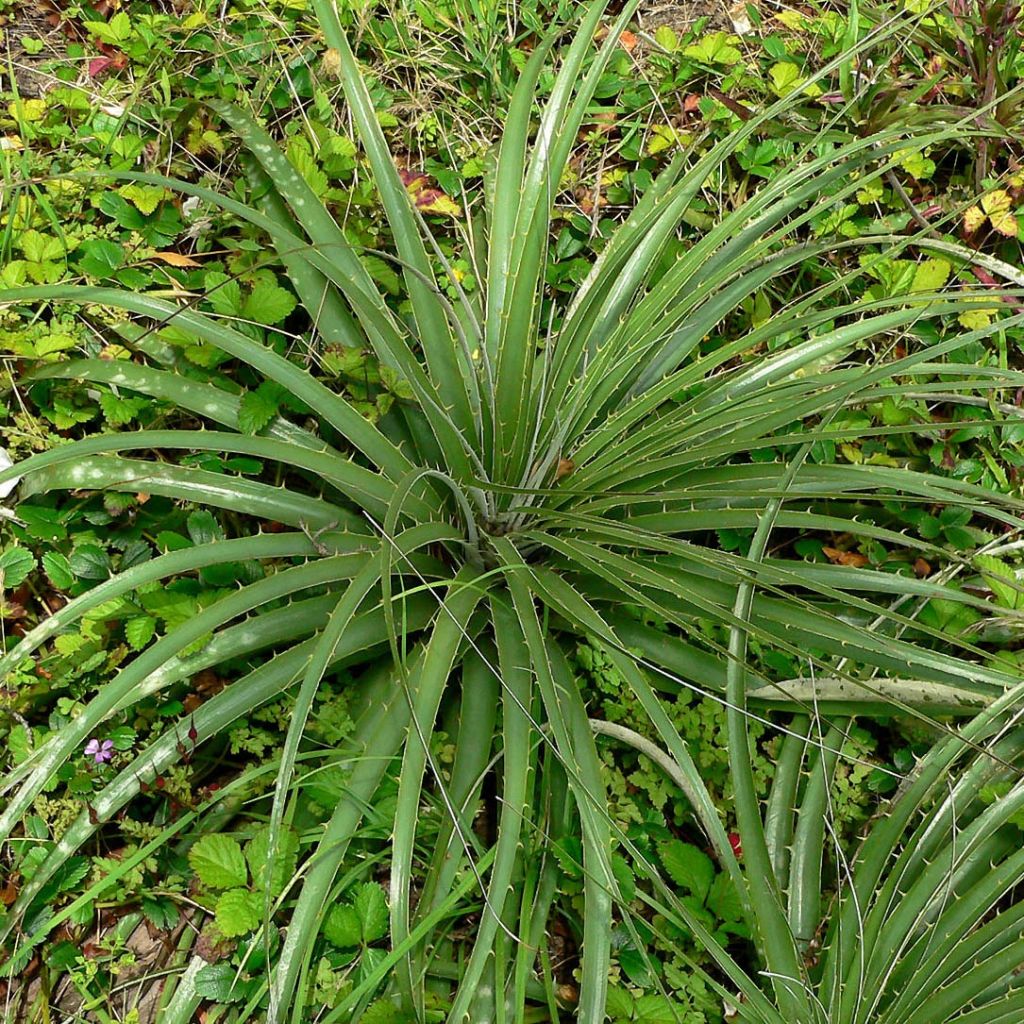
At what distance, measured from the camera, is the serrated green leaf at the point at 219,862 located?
141cm

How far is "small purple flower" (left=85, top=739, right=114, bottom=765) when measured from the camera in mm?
1484

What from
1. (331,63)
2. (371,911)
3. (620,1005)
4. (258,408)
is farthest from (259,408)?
(620,1005)

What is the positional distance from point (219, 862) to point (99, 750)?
0.90 feet

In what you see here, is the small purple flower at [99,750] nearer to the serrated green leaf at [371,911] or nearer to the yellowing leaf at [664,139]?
the serrated green leaf at [371,911]

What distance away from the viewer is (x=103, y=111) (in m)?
2.20

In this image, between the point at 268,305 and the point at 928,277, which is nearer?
the point at 268,305

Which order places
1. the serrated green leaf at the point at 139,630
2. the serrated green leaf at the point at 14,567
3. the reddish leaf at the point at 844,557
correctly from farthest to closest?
the reddish leaf at the point at 844,557 < the serrated green leaf at the point at 14,567 < the serrated green leaf at the point at 139,630

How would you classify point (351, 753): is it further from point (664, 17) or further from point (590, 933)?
point (664, 17)

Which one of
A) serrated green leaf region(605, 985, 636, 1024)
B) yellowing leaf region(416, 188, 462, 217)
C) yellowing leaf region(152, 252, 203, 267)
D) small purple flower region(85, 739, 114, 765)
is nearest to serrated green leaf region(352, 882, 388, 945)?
serrated green leaf region(605, 985, 636, 1024)

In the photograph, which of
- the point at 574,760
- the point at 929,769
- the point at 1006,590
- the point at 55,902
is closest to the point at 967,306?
the point at 1006,590

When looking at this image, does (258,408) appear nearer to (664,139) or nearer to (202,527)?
(202,527)

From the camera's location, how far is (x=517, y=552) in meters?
1.50

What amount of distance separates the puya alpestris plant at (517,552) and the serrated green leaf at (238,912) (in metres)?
0.08

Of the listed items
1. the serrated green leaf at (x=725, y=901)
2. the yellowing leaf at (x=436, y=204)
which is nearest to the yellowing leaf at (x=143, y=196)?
the yellowing leaf at (x=436, y=204)
